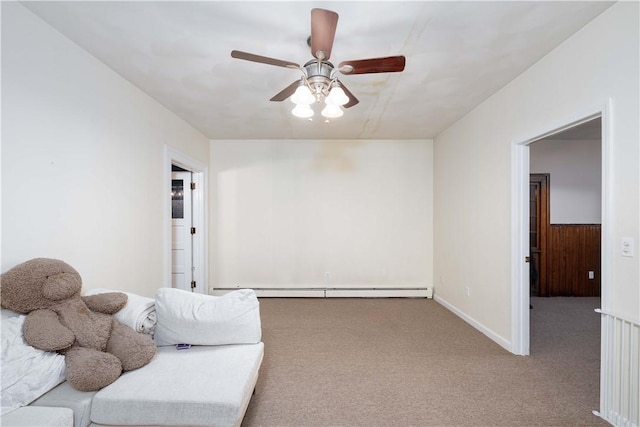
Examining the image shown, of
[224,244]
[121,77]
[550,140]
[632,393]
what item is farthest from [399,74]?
[550,140]

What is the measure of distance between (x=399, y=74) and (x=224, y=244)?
3541 mm

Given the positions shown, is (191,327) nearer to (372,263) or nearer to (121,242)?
(121,242)

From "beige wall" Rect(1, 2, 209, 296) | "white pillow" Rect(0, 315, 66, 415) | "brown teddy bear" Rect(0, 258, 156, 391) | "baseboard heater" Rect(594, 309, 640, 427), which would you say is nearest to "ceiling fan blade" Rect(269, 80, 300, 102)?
"beige wall" Rect(1, 2, 209, 296)

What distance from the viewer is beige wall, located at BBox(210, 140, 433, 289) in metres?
4.68

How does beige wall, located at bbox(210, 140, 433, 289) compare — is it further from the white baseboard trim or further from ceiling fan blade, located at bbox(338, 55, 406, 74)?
ceiling fan blade, located at bbox(338, 55, 406, 74)

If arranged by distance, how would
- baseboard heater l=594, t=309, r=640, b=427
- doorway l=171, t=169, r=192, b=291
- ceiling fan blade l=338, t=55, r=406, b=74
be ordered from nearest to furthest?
baseboard heater l=594, t=309, r=640, b=427
ceiling fan blade l=338, t=55, r=406, b=74
doorway l=171, t=169, r=192, b=291

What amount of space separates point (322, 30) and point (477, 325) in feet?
11.0

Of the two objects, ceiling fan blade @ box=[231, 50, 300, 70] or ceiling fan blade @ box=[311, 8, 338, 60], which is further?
ceiling fan blade @ box=[231, 50, 300, 70]

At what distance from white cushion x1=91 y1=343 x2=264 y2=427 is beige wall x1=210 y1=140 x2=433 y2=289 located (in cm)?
304

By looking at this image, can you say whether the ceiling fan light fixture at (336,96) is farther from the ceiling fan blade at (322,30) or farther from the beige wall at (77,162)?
the beige wall at (77,162)

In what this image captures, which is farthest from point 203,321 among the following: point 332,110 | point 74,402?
point 332,110

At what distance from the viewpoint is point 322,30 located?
61.3 inches

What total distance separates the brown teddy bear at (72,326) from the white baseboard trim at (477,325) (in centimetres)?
299

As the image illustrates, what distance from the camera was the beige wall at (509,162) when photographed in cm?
167
